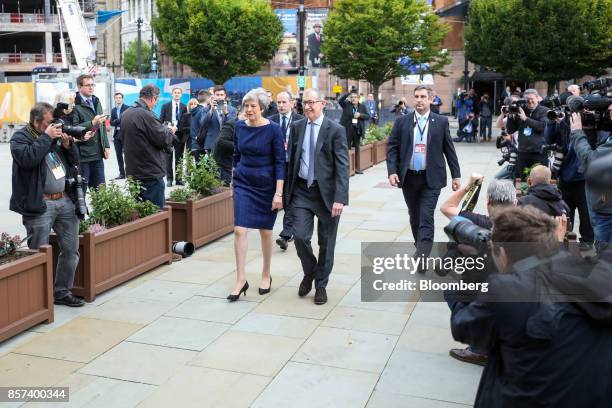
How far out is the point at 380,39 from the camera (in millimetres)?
29734

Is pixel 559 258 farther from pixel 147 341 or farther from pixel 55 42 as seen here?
pixel 55 42

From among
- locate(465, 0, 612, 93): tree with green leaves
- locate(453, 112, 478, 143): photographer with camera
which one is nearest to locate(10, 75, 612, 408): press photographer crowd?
locate(453, 112, 478, 143): photographer with camera

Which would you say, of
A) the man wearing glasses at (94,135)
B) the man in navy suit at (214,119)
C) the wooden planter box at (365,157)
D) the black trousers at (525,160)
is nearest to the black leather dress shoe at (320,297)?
the man wearing glasses at (94,135)

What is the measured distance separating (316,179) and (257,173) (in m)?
0.54

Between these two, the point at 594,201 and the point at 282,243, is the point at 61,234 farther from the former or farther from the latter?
the point at 594,201

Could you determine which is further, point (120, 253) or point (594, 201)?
point (120, 253)

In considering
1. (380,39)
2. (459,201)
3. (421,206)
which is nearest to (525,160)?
(421,206)

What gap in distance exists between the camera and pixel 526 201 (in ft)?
17.4

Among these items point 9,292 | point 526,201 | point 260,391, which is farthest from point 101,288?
point 526,201

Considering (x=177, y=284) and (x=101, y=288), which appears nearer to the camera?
(x=101, y=288)

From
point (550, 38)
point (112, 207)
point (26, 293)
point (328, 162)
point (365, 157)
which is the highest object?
point (550, 38)

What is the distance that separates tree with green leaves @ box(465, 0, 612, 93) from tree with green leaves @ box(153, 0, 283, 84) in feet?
65.4

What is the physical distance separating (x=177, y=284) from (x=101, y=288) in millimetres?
792

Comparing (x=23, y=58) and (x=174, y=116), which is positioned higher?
(x=23, y=58)
